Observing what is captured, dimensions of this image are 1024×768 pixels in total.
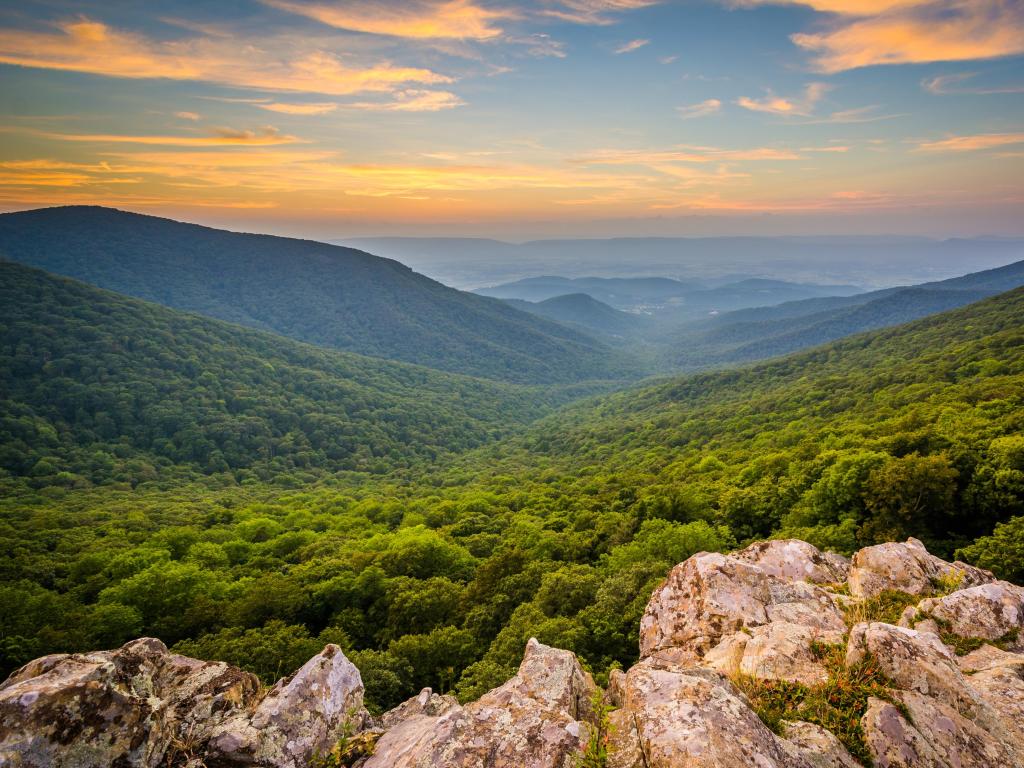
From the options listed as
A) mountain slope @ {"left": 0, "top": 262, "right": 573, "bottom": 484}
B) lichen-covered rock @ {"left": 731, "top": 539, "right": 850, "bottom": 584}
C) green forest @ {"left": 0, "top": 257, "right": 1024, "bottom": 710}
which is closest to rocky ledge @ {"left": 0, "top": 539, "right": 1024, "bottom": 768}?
lichen-covered rock @ {"left": 731, "top": 539, "right": 850, "bottom": 584}

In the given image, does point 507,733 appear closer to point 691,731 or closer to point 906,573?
point 691,731

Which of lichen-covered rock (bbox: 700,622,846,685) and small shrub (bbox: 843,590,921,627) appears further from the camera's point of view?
small shrub (bbox: 843,590,921,627)

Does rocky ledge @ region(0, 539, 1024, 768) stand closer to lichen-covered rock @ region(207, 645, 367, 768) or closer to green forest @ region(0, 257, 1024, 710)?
lichen-covered rock @ region(207, 645, 367, 768)

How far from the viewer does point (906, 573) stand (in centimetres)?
2027

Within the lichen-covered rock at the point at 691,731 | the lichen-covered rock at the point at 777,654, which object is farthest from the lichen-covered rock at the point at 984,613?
the lichen-covered rock at the point at 691,731

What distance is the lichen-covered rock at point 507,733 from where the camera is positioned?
410 inches

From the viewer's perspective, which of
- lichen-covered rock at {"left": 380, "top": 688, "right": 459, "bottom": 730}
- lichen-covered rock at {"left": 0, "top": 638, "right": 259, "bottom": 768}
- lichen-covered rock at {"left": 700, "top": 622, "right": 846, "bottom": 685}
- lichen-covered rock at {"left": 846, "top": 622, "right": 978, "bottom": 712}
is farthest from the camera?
lichen-covered rock at {"left": 380, "top": 688, "right": 459, "bottom": 730}

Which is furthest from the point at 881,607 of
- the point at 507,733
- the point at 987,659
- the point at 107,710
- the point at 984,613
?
the point at 107,710

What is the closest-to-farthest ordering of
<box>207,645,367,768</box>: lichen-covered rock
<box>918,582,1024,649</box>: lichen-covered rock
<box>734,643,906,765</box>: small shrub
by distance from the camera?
<box>734,643,906,765</box>: small shrub → <box>207,645,367,768</box>: lichen-covered rock → <box>918,582,1024,649</box>: lichen-covered rock

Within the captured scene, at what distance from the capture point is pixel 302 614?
4103 centimetres

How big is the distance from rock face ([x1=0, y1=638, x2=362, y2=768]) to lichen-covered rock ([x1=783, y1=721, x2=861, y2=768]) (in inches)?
484

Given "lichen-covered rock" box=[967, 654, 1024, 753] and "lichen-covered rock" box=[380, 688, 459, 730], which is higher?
"lichen-covered rock" box=[967, 654, 1024, 753]

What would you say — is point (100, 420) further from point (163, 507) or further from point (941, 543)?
point (941, 543)

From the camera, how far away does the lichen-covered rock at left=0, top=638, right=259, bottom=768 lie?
995 cm
